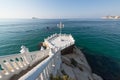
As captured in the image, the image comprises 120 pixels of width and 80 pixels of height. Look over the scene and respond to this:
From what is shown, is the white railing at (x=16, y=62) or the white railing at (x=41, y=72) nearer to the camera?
the white railing at (x=41, y=72)

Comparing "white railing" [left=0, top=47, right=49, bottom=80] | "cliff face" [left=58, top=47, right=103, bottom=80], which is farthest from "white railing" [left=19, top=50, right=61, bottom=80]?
"cliff face" [left=58, top=47, right=103, bottom=80]

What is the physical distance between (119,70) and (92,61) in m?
5.30

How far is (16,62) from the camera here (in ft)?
24.3

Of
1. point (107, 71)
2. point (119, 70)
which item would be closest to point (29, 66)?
point (107, 71)

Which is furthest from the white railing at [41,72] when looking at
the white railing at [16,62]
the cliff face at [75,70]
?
the cliff face at [75,70]

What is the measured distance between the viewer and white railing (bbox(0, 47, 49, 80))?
6403mm

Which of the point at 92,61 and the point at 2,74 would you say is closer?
the point at 2,74

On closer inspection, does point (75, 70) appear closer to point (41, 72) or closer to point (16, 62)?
point (16, 62)

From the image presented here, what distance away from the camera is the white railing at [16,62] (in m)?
6.40

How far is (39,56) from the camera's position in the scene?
10219 mm

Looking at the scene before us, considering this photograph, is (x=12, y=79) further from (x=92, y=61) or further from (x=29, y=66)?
(x=92, y=61)

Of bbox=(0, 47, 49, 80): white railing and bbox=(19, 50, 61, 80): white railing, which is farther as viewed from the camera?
bbox=(0, 47, 49, 80): white railing

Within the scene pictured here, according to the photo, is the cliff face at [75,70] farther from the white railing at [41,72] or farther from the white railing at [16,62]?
the white railing at [41,72]

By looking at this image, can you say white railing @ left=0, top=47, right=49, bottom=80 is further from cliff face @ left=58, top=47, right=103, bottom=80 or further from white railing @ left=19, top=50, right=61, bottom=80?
cliff face @ left=58, top=47, right=103, bottom=80
